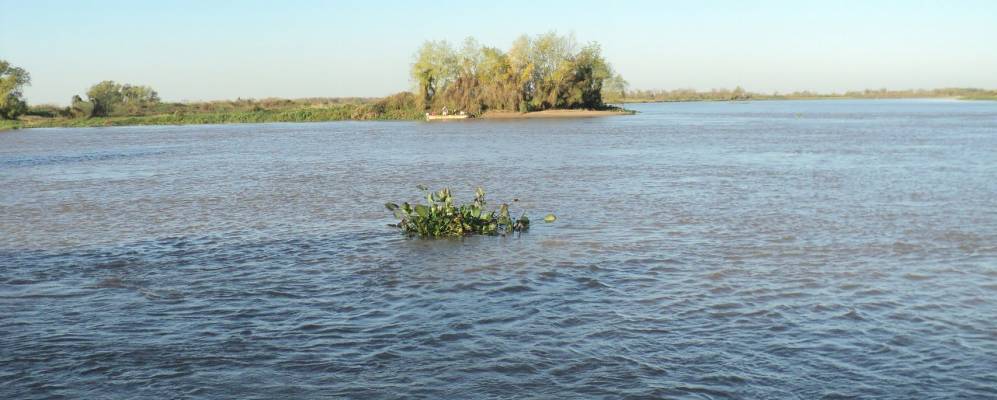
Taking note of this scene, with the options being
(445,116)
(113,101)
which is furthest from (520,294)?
(113,101)

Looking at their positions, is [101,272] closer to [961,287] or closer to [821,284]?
[821,284]

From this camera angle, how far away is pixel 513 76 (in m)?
94.3

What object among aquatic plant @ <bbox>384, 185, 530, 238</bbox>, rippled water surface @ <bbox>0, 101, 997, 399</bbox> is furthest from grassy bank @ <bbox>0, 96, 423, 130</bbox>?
aquatic plant @ <bbox>384, 185, 530, 238</bbox>

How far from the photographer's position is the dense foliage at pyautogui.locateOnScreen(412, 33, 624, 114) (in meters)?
93.5

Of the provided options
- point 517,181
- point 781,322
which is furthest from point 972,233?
point 517,181

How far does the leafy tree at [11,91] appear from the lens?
86312mm

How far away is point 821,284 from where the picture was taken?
11297mm

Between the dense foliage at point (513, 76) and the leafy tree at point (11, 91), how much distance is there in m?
39.9

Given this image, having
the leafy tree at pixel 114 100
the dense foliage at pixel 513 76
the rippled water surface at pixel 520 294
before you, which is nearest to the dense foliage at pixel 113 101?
the leafy tree at pixel 114 100

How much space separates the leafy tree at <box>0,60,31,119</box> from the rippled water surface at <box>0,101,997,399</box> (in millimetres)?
72664

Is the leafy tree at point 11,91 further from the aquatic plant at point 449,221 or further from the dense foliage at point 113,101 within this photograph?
the aquatic plant at point 449,221

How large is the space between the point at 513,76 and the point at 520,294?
3329 inches

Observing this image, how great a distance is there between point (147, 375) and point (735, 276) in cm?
750

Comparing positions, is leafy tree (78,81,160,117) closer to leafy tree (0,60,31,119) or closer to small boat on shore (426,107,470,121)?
leafy tree (0,60,31,119)
